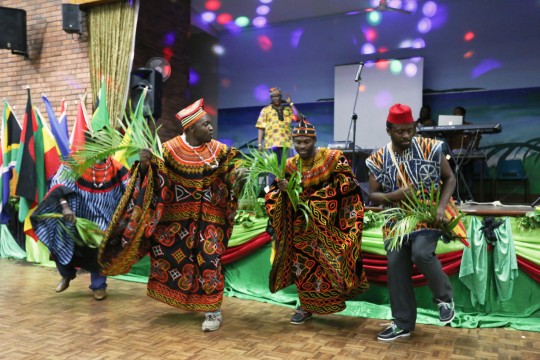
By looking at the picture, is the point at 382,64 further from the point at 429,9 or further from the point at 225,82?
the point at 225,82

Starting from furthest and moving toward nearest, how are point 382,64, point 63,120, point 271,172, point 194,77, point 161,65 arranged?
1. point 194,77
2. point 382,64
3. point 161,65
4. point 63,120
5. point 271,172

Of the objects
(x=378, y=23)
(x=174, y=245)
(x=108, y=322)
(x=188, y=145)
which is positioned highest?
(x=378, y=23)

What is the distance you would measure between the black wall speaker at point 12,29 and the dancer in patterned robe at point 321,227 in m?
5.43

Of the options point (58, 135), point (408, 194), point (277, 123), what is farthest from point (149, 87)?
point (408, 194)

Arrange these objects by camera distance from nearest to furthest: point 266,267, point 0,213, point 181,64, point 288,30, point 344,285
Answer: point 344,285 < point 266,267 < point 0,213 < point 181,64 < point 288,30

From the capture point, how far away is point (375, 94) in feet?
28.7

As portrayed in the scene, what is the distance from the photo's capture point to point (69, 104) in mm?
6672

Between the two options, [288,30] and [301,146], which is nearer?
[301,146]

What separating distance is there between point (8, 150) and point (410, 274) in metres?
5.25

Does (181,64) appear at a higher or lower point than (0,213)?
higher

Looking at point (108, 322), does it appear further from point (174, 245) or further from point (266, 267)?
point (266, 267)

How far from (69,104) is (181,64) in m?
1.99

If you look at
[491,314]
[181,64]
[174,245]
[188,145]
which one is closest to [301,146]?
[188,145]

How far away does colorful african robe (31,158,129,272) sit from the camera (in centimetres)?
410
